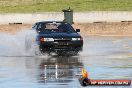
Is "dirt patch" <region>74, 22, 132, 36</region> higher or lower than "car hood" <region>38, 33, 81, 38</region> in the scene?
lower

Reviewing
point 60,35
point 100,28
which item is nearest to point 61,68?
point 60,35

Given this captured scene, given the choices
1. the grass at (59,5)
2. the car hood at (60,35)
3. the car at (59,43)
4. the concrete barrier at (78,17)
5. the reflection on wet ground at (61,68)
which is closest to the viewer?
the reflection on wet ground at (61,68)

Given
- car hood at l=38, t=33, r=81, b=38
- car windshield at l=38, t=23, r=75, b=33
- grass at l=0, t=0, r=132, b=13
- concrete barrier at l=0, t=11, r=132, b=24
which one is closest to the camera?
car hood at l=38, t=33, r=81, b=38

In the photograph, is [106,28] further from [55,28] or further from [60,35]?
[60,35]

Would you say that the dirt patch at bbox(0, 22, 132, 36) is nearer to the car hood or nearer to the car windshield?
the car windshield

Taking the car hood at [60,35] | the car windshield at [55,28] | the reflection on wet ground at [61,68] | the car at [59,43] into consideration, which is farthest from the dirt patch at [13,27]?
the car at [59,43]

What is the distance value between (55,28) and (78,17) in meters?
20.5

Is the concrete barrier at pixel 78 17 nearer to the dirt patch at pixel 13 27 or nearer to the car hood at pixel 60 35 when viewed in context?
the dirt patch at pixel 13 27

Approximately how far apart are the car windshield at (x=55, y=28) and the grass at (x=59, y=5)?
2428 centimetres

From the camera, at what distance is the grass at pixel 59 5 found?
2127 inches

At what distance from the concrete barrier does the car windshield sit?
19239 mm

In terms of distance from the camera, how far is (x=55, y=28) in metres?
28.5

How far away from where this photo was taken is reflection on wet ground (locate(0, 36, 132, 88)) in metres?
16.9

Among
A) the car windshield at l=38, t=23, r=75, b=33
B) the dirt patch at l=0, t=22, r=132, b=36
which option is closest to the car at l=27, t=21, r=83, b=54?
the car windshield at l=38, t=23, r=75, b=33
